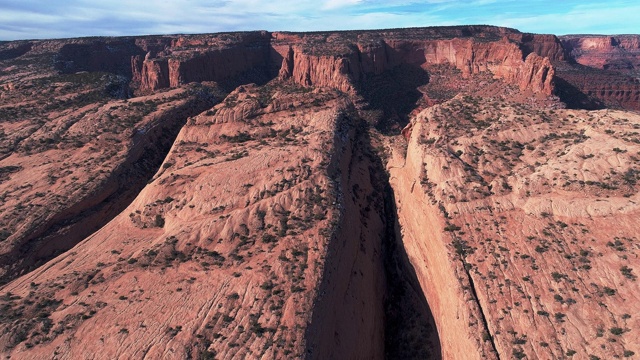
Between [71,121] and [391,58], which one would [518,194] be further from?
[391,58]

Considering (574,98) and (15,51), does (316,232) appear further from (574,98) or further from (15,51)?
(15,51)

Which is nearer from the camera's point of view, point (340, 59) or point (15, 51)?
point (340, 59)

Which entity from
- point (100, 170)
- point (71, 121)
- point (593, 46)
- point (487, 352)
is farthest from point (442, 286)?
point (593, 46)

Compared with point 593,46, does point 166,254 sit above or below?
below

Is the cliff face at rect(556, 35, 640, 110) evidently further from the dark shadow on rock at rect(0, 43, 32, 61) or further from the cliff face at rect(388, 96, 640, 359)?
the dark shadow on rock at rect(0, 43, 32, 61)

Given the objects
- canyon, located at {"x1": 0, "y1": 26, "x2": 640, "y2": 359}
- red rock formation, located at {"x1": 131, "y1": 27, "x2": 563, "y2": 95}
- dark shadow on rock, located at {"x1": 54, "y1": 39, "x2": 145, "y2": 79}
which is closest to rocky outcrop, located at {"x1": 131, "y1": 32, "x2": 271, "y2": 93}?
red rock formation, located at {"x1": 131, "y1": 27, "x2": 563, "y2": 95}

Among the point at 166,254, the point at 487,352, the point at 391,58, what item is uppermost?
the point at 391,58

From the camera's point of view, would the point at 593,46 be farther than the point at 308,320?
Yes

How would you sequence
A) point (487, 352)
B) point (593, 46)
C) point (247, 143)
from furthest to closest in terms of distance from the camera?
1. point (593, 46)
2. point (247, 143)
3. point (487, 352)

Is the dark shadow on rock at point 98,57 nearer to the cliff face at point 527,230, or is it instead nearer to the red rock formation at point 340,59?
the red rock formation at point 340,59

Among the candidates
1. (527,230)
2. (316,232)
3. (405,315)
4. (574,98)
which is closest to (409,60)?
(574,98)
